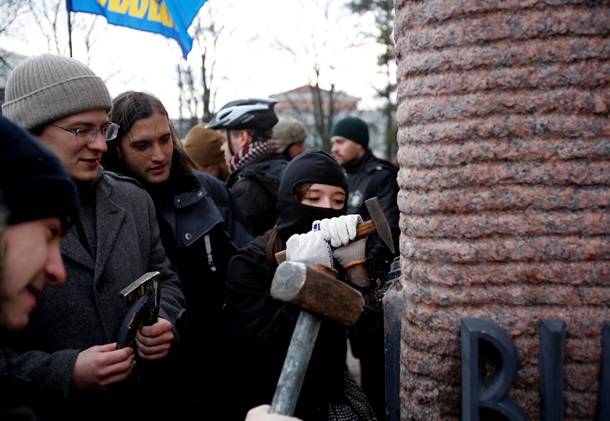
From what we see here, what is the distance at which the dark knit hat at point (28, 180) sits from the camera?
1019 millimetres

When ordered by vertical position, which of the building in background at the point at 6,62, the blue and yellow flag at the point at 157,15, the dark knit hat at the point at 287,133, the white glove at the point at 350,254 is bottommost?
the white glove at the point at 350,254

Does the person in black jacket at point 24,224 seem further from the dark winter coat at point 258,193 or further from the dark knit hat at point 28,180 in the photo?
the dark winter coat at point 258,193

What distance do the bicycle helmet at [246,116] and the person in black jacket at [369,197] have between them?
905 millimetres

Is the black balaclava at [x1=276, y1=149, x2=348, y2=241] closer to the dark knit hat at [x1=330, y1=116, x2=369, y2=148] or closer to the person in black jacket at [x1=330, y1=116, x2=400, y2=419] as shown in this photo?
the person in black jacket at [x1=330, y1=116, x2=400, y2=419]

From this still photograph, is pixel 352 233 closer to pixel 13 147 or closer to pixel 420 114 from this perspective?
pixel 420 114

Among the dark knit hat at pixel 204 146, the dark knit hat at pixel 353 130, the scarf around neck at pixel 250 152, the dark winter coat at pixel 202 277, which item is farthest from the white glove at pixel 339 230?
the dark knit hat at pixel 353 130

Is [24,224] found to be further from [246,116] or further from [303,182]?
[246,116]

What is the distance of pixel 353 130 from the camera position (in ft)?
15.3

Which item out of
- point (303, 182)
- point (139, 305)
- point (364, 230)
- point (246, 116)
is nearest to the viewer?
point (139, 305)

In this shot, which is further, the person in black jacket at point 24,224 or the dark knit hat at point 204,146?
the dark knit hat at point 204,146

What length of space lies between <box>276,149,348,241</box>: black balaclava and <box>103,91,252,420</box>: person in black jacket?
1.52 ft

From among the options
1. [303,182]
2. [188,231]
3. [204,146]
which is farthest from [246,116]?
[303,182]

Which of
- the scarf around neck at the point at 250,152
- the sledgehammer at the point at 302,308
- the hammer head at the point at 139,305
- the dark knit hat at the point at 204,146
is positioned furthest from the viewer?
the dark knit hat at the point at 204,146

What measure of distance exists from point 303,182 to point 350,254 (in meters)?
0.44
